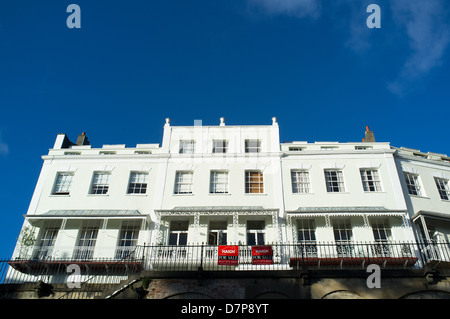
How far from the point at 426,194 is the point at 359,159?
4.35 meters

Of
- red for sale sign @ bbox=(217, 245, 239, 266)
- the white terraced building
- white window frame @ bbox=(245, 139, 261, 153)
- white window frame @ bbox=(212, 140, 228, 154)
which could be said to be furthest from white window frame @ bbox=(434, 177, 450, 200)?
red for sale sign @ bbox=(217, 245, 239, 266)

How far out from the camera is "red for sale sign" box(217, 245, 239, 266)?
17.4 meters

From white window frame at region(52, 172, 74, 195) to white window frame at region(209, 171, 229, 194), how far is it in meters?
8.66

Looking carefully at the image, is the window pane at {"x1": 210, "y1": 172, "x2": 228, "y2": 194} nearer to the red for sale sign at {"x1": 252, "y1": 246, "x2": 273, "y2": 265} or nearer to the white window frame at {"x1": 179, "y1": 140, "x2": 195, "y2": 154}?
the white window frame at {"x1": 179, "y1": 140, "x2": 195, "y2": 154}

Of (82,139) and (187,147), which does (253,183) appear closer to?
(187,147)

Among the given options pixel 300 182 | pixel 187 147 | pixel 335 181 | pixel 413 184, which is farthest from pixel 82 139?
pixel 413 184

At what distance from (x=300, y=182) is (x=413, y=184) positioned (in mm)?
6935

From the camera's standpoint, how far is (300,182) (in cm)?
2200

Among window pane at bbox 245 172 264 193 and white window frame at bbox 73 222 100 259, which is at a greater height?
window pane at bbox 245 172 264 193

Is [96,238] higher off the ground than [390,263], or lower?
higher

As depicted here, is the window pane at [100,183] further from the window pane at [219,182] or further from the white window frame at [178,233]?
the window pane at [219,182]

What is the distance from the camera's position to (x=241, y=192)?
21469 millimetres
